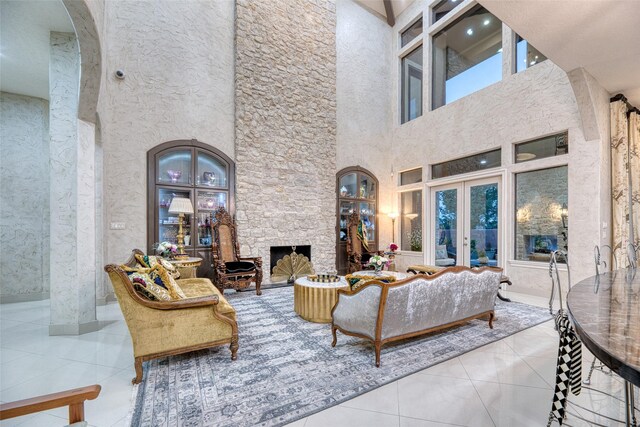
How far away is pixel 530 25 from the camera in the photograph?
2881mm

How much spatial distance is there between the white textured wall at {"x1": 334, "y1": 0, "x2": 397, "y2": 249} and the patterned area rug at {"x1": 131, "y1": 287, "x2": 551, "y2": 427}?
477 centimetres

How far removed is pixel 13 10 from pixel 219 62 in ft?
10.2

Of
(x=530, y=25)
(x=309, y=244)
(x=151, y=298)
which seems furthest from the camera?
(x=309, y=244)

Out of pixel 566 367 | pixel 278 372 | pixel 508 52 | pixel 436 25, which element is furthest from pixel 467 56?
pixel 278 372

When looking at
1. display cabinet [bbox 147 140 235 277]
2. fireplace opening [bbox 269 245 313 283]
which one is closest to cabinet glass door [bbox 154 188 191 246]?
display cabinet [bbox 147 140 235 277]

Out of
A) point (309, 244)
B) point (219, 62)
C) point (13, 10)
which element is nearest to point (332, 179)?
point (309, 244)

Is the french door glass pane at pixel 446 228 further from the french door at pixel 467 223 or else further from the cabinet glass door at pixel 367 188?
the cabinet glass door at pixel 367 188

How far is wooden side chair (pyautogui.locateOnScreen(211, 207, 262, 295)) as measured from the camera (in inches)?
194

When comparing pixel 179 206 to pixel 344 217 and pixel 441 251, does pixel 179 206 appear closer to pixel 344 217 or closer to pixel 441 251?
pixel 344 217

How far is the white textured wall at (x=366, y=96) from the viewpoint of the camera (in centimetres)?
731

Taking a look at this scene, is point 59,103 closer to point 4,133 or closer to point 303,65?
point 4,133

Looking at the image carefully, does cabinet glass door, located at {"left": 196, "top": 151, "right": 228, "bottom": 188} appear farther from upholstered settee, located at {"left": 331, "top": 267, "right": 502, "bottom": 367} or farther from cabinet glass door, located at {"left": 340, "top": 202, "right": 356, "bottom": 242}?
upholstered settee, located at {"left": 331, "top": 267, "right": 502, "bottom": 367}

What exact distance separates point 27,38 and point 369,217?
684 cm

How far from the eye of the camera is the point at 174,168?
5352 millimetres
